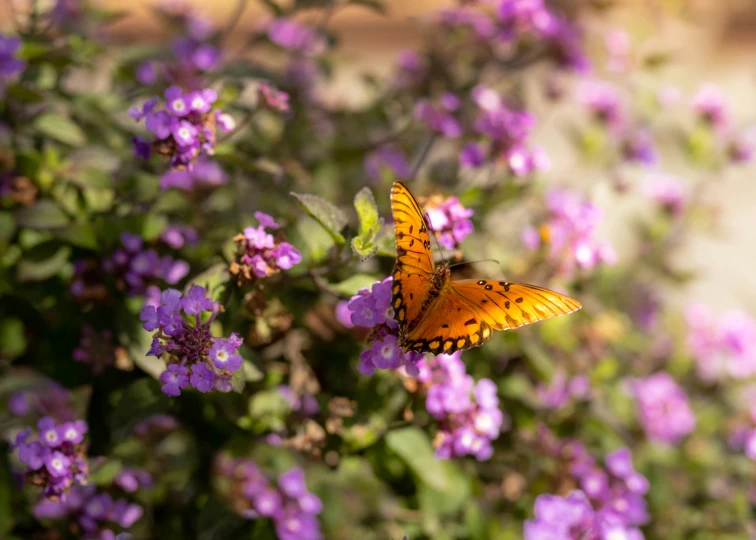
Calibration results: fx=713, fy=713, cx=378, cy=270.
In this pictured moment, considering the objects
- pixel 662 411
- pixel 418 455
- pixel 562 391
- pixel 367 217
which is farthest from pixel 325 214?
pixel 662 411

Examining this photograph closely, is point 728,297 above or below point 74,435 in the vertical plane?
below

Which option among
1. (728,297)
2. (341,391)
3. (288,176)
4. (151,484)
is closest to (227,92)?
(288,176)

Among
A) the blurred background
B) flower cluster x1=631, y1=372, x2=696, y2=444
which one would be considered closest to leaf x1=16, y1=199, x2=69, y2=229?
the blurred background

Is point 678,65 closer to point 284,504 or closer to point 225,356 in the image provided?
point 284,504

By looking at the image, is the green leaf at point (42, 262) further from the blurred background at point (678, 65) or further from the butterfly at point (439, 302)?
the blurred background at point (678, 65)

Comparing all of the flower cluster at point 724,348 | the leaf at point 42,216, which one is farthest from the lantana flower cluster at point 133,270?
the flower cluster at point 724,348

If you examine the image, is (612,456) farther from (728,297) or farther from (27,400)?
(728,297)
